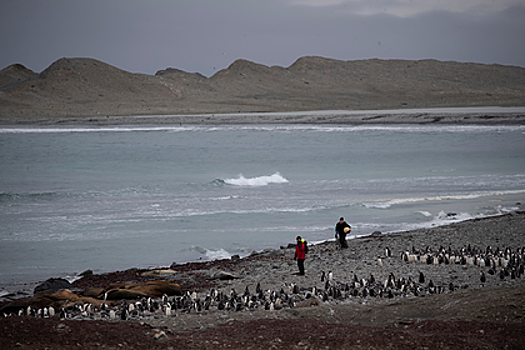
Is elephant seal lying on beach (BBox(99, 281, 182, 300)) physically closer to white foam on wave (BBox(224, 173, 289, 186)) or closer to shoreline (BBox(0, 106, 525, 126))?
white foam on wave (BBox(224, 173, 289, 186))

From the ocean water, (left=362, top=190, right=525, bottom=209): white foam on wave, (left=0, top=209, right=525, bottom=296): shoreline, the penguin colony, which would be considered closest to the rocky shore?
the penguin colony

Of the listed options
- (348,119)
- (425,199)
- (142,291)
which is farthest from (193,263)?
(348,119)

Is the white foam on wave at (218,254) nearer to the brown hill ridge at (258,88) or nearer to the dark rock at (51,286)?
the dark rock at (51,286)

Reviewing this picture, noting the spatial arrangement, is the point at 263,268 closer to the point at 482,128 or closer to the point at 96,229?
the point at 96,229

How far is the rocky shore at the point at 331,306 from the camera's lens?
15.8 ft

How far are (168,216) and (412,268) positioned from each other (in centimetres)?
894

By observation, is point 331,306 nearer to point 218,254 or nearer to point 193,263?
point 193,263

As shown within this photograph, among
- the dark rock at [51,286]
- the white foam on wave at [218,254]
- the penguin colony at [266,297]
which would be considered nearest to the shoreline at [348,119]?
the white foam on wave at [218,254]

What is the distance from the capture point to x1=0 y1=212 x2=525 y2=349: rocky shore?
189 inches

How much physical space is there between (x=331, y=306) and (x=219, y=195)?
1366 cm

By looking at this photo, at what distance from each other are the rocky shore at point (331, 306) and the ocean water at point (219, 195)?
7.12 ft

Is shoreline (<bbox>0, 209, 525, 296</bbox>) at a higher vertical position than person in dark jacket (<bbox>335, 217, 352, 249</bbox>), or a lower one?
lower

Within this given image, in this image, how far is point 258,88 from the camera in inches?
4956

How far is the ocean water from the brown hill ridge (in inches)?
1971
